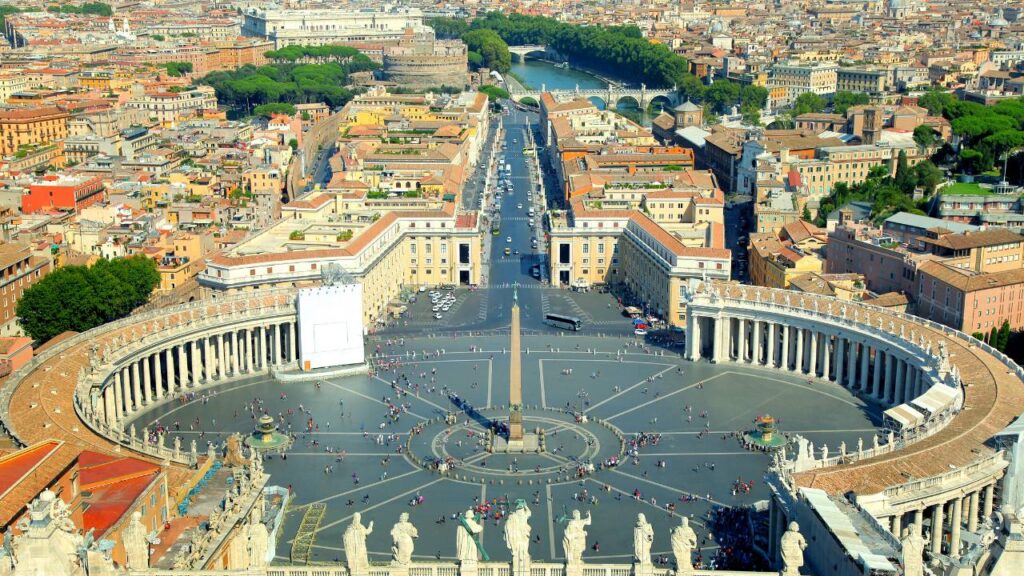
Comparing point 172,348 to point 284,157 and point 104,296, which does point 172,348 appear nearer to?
point 104,296

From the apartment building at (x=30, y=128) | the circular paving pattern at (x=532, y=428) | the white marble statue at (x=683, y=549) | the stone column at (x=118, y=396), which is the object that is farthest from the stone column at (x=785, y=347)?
the apartment building at (x=30, y=128)

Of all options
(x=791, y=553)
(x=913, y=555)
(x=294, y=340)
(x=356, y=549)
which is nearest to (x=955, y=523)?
(x=913, y=555)

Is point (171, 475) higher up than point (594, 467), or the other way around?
point (171, 475)

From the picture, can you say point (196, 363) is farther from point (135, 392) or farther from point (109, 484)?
point (109, 484)

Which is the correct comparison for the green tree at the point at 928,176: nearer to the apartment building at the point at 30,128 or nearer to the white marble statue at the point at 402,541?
the white marble statue at the point at 402,541

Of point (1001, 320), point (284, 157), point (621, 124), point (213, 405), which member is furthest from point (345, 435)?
point (621, 124)
